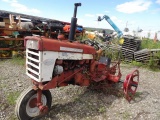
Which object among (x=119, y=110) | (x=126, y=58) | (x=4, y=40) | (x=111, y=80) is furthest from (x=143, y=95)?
(x=4, y=40)

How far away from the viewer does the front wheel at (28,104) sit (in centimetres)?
274

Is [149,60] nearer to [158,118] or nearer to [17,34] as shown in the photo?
[158,118]

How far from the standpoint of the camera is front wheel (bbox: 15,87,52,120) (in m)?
2.74

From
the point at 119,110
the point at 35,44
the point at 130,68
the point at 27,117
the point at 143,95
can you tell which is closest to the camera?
the point at 35,44

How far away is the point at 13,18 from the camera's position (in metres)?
7.42

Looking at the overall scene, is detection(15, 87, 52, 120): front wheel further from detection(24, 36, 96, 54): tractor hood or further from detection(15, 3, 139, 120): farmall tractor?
detection(24, 36, 96, 54): tractor hood

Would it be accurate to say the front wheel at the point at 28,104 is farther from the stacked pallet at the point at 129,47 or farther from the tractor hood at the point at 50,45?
the stacked pallet at the point at 129,47

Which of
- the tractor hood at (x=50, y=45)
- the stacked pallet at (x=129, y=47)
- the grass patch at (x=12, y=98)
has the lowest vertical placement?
the grass patch at (x=12, y=98)

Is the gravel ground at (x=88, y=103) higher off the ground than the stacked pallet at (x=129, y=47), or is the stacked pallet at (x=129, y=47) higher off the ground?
the stacked pallet at (x=129, y=47)

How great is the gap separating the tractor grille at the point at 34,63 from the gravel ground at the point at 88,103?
2.50ft

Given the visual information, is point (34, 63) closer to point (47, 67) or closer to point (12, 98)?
point (47, 67)

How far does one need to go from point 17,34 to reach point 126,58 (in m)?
4.68

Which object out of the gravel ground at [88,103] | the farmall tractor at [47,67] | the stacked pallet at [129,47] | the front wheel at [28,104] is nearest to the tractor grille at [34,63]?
the farmall tractor at [47,67]

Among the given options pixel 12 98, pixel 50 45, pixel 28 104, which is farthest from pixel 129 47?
pixel 28 104
